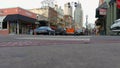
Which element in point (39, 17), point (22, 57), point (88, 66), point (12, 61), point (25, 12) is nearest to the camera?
point (88, 66)

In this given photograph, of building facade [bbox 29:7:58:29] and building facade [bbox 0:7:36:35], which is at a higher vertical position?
building facade [bbox 29:7:58:29]

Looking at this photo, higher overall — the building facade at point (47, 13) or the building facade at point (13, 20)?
the building facade at point (47, 13)

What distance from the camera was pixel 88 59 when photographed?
9273 millimetres

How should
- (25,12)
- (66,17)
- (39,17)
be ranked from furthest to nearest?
(66,17) < (39,17) < (25,12)

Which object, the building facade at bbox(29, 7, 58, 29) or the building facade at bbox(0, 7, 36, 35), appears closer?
the building facade at bbox(0, 7, 36, 35)

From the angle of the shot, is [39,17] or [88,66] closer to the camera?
[88,66]

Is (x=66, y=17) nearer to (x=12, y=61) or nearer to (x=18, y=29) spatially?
(x=18, y=29)

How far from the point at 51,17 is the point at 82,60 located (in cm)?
8769

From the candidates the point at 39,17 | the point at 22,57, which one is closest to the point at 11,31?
the point at 39,17

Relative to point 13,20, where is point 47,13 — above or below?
above

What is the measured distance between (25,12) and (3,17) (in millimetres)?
5936

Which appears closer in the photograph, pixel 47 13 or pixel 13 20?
pixel 13 20

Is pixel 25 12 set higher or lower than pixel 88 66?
higher

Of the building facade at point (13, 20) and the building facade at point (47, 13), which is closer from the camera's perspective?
the building facade at point (13, 20)
